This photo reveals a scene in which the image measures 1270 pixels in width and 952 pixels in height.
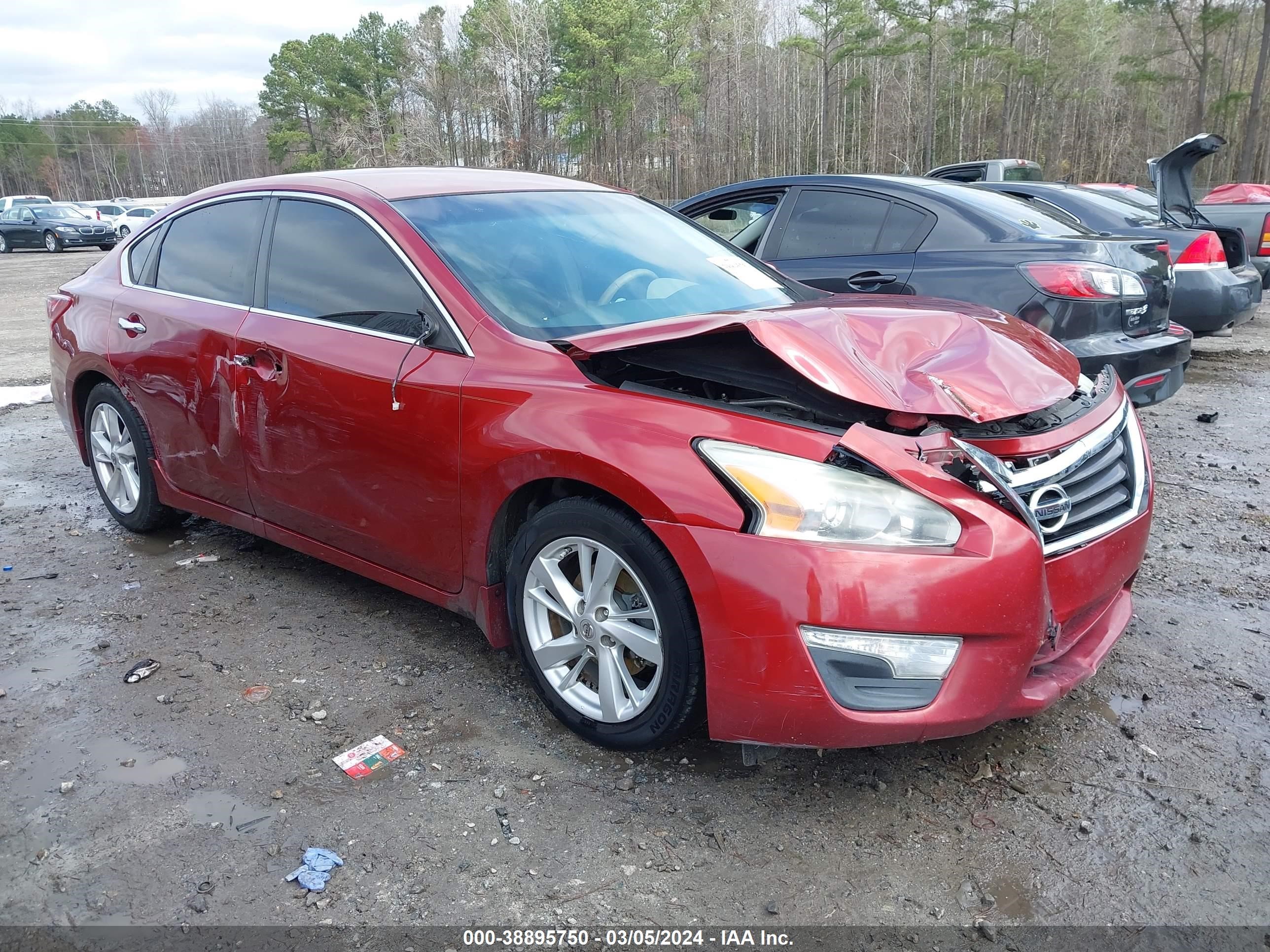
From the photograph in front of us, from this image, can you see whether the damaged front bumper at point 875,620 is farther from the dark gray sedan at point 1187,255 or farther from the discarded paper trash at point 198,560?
the dark gray sedan at point 1187,255

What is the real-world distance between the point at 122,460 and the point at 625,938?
140 inches

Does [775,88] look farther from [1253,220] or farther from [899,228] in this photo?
[899,228]

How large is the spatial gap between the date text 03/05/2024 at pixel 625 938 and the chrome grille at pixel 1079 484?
1.11 metres

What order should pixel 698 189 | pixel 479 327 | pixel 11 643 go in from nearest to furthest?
pixel 479 327 → pixel 11 643 → pixel 698 189

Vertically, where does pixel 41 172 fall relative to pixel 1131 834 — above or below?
above

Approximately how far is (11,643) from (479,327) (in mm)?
2218

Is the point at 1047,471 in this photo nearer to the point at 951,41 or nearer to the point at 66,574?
the point at 66,574

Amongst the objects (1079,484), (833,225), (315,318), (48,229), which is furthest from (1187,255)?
(48,229)

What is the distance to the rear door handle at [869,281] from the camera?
527 cm

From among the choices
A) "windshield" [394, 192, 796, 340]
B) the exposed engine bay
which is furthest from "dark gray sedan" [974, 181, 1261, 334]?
the exposed engine bay

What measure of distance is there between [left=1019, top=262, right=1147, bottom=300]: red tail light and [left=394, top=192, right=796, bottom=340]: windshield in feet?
6.34

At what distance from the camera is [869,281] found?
530cm

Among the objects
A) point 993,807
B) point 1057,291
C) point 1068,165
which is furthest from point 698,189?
point 993,807

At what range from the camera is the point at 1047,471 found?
2.38m
